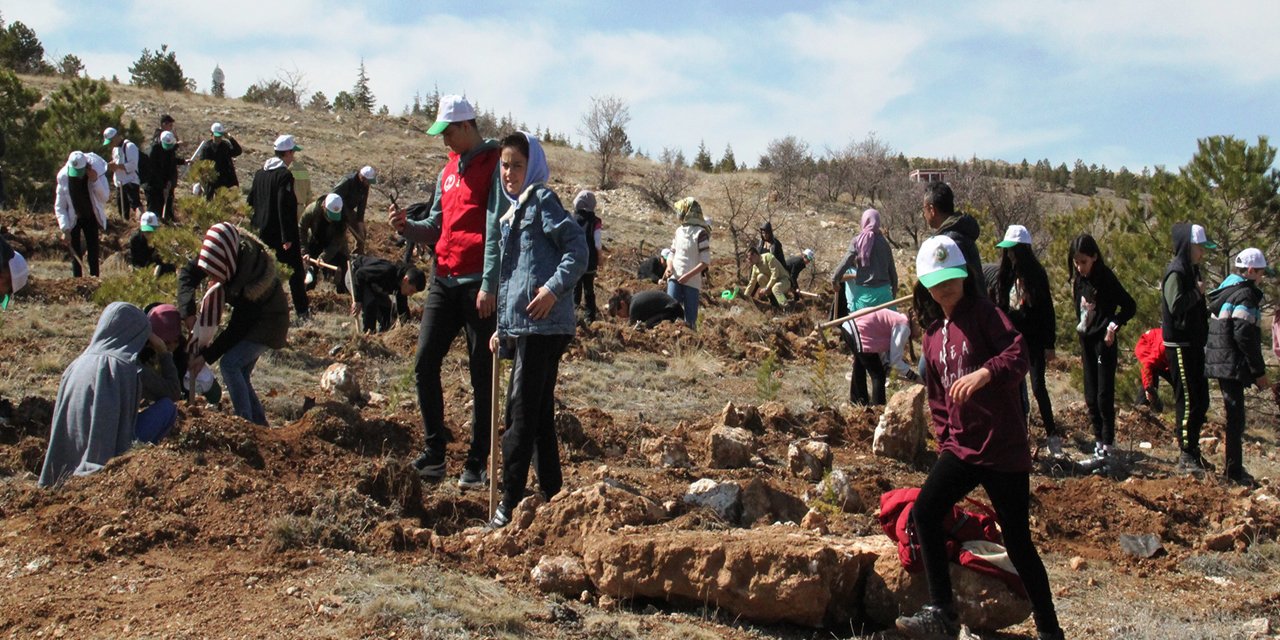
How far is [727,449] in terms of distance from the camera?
7.01 meters

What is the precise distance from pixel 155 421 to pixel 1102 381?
5903 millimetres

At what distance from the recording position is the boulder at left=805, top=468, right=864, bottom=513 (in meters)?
5.99

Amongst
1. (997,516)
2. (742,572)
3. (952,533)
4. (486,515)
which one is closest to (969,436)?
(997,516)

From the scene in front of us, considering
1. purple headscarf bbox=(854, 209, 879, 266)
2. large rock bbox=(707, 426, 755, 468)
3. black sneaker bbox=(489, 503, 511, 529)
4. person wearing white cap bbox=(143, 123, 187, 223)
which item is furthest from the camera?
person wearing white cap bbox=(143, 123, 187, 223)

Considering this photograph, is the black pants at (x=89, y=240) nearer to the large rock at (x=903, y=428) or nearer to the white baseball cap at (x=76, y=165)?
the white baseball cap at (x=76, y=165)

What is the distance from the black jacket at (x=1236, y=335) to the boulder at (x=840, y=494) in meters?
2.96

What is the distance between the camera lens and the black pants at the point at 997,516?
4.09 m

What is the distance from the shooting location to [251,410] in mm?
6840

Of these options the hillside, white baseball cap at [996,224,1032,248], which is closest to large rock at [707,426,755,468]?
the hillside

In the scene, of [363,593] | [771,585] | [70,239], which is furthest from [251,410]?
[70,239]

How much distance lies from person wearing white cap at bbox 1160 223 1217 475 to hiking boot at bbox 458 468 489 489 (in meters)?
4.62

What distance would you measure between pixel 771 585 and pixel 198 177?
10.4 metres

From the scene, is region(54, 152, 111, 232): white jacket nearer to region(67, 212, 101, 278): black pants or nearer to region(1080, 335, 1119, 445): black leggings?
region(67, 212, 101, 278): black pants

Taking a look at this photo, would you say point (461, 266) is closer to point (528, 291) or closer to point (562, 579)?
point (528, 291)
